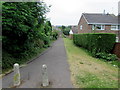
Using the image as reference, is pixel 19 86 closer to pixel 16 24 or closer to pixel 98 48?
pixel 16 24

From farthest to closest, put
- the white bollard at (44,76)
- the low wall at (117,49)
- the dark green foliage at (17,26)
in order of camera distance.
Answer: the low wall at (117,49)
the dark green foliage at (17,26)
the white bollard at (44,76)

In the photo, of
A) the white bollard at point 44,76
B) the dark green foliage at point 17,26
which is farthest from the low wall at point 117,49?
the white bollard at point 44,76

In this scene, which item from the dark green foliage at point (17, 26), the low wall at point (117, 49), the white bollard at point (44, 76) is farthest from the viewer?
the low wall at point (117, 49)

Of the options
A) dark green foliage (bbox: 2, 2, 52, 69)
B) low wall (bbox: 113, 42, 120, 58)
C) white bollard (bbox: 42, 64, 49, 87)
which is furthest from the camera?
low wall (bbox: 113, 42, 120, 58)

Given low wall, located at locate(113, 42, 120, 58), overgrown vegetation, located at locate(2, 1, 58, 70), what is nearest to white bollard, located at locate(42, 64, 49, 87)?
overgrown vegetation, located at locate(2, 1, 58, 70)

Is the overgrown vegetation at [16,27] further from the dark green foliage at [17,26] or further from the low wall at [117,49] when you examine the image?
the low wall at [117,49]

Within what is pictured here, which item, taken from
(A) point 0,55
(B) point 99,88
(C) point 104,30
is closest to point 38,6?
(A) point 0,55

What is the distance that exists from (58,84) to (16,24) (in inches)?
171

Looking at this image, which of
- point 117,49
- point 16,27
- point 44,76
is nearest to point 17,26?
point 16,27

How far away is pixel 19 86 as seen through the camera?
4270mm

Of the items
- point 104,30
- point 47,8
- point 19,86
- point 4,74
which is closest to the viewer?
point 19,86

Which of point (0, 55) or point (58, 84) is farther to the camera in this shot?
point (0, 55)

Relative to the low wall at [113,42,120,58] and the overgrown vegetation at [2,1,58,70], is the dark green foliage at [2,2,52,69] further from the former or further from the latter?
the low wall at [113,42,120,58]

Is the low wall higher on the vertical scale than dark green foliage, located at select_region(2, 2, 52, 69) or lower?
lower
